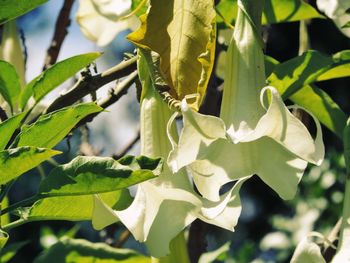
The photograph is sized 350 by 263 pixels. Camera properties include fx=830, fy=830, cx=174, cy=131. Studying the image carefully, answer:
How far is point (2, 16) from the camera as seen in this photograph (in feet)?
3.05

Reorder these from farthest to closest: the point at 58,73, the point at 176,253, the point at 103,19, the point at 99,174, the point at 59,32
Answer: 1. the point at 59,32
2. the point at 103,19
3. the point at 58,73
4. the point at 176,253
5. the point at 99,174

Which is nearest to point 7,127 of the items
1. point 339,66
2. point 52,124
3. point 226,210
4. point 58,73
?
point 52,124

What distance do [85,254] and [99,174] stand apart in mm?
489

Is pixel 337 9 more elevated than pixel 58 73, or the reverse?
pixel 58 73

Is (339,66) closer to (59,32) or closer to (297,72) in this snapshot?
(297,72)

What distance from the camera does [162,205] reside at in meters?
0.89

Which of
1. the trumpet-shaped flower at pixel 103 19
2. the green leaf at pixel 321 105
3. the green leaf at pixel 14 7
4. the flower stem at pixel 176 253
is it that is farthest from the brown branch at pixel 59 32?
the flower stem at pixel 176 253

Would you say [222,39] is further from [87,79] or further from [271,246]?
[271,246]

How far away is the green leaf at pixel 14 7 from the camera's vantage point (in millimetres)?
913

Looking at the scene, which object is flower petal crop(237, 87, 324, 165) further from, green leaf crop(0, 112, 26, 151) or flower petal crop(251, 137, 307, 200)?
green leaf crop(0, 112, 26, 151)

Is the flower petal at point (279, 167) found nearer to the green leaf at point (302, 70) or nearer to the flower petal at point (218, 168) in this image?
the flower petal at point (218, 168)

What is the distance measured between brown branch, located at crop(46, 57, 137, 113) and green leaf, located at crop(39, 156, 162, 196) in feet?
0.92

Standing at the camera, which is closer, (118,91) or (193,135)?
(193,135)

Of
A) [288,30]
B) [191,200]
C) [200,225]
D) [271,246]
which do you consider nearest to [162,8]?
[191,200]
